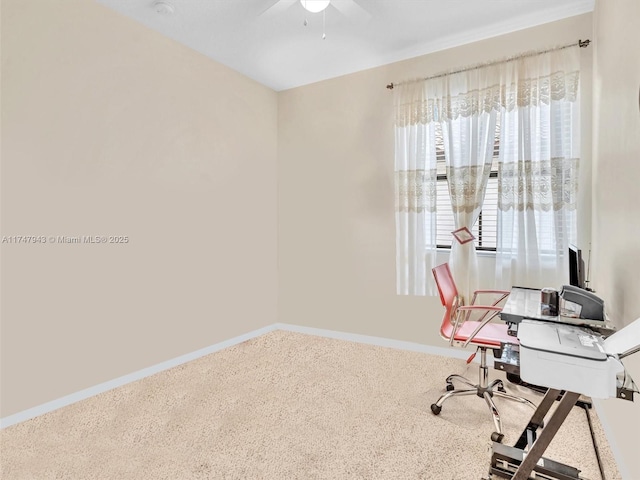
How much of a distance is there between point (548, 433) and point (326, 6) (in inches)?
111

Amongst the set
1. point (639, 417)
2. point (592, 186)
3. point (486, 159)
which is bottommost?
point (639, 417)

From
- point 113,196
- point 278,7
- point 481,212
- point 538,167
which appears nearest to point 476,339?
point 481,212

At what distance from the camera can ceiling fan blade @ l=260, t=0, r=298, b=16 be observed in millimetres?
2475

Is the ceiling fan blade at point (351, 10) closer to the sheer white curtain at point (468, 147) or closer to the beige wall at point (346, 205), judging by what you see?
the beige wall at point (346, 205)

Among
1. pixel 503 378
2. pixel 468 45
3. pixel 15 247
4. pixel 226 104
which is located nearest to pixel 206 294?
pixel 15 247

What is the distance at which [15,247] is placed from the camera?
93.3 inches

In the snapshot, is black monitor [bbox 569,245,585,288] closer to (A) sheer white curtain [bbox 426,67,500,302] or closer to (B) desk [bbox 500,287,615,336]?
(B) desk [bbox 500,287,615,336]

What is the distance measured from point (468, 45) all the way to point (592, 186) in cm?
165

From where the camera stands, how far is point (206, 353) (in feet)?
11.8

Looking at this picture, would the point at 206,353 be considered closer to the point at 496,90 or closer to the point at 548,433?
the point at 548,433

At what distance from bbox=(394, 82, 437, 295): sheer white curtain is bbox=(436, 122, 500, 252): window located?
99mm

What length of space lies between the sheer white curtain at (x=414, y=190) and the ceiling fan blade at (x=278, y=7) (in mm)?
1423

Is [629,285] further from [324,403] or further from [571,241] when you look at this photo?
[324,403]

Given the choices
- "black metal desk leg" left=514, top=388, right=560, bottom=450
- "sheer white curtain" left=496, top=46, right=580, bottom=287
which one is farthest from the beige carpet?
"sheer white curtain" left=496, top=46, right=580, bottom=287
